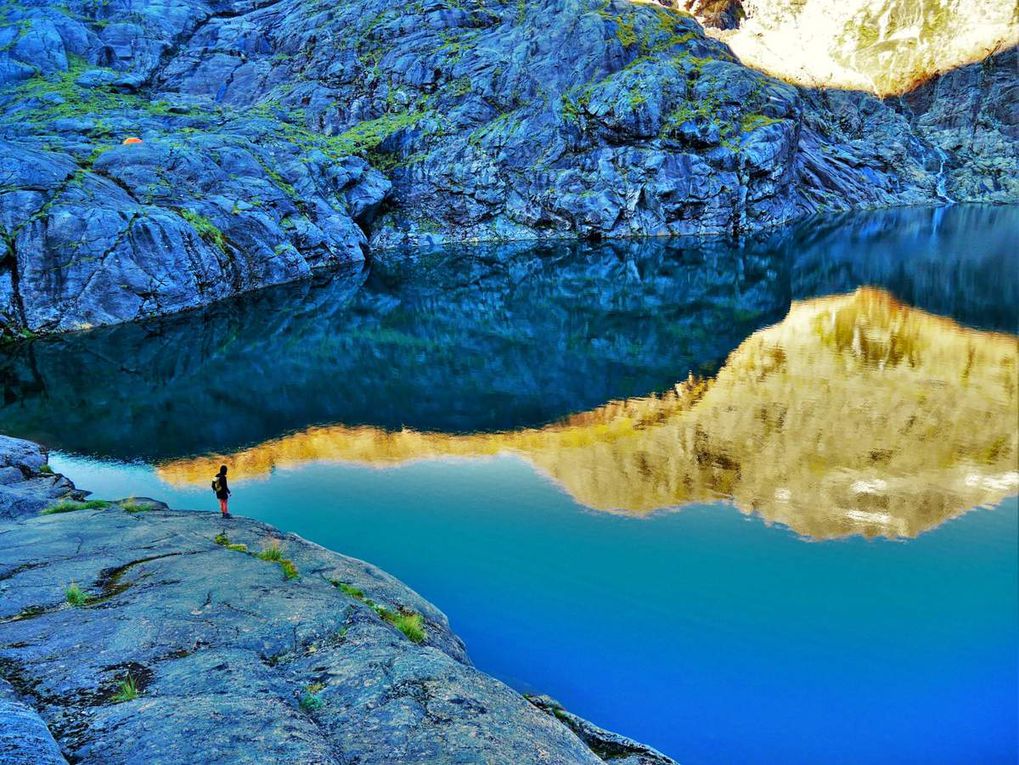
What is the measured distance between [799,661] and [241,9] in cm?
19528

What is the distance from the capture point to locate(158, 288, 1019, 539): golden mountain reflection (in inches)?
1073

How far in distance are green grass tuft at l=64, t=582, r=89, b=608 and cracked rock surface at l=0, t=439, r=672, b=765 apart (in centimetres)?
7

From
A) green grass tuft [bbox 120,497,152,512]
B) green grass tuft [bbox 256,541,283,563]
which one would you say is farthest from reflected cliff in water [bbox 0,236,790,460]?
green grass tuft [bbox 256,541,283,563]

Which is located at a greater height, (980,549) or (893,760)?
(980,549)

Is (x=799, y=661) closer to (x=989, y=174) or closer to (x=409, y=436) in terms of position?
(x=409, y=436)

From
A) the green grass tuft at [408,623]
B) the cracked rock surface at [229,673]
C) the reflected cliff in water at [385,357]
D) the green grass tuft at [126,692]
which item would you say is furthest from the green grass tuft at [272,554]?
the reflected cliff in water at [385,357]

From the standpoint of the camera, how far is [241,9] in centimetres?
16425

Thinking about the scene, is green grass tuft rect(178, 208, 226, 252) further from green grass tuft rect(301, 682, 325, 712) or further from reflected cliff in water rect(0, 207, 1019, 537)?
green grass tuft rect(301, 682, 325, 712)

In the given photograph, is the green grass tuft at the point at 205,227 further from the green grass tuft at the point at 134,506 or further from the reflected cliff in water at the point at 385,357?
the green grass tuft at the point at 134,506

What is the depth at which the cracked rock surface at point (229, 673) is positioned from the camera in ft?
30.5

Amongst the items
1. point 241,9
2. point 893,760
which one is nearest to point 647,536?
point 893,760

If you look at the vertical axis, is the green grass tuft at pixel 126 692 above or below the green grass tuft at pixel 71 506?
above

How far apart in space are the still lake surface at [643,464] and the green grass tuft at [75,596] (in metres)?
10.3

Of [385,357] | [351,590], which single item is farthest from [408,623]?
[385,357]
